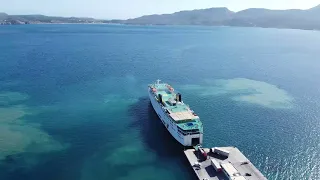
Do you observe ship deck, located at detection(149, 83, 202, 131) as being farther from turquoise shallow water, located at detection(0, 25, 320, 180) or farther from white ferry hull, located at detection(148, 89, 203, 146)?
turquoise shallow water, located at detection(0, 25, 320, 180)

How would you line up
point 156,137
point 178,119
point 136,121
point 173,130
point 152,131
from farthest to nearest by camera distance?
point 136,121
point 152,131
point 156,137
point 173,130
point 178,119

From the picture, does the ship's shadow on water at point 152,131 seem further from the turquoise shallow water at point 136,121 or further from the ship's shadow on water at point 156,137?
the turquoise shallow water at point 136,121

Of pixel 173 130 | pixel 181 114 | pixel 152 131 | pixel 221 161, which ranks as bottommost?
pixel 152 131

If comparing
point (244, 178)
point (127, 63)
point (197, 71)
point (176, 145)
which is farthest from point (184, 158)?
point (127, 63)

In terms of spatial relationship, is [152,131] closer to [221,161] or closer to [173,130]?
[173,130]

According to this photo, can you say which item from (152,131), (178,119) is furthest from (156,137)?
(178,119)

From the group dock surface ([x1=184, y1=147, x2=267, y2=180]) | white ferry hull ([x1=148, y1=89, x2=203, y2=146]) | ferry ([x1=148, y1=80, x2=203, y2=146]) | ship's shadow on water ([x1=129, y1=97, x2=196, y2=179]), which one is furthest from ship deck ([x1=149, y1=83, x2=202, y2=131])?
dock surface ([x1=184, y1=147, x2=267, y2=180])
